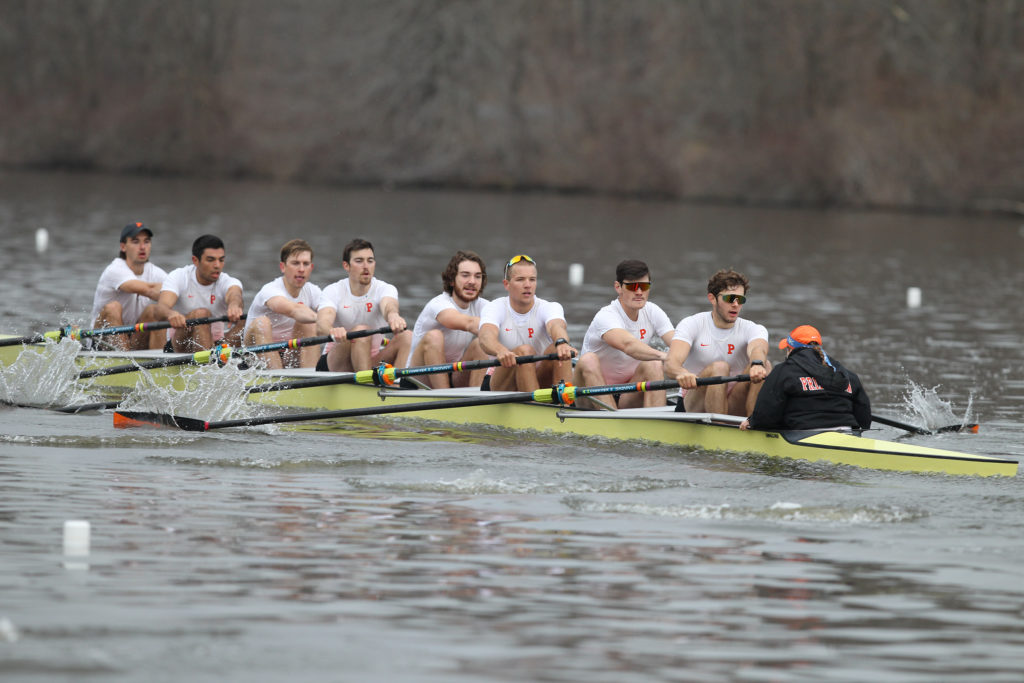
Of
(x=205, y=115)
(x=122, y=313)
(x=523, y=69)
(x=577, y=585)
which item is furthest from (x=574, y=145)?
(x=577, y=585)

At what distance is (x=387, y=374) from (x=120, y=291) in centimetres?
345

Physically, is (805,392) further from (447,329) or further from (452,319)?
(447,329)

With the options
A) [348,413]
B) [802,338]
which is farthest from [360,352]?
[802,338]

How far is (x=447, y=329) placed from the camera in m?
11.8

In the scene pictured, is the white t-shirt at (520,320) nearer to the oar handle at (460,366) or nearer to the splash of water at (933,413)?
the oar handle at (460,366)

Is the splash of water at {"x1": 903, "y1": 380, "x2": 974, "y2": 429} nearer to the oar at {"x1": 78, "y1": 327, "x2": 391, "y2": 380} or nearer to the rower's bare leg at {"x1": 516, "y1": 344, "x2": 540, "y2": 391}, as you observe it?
the rower's bare leg at {"x1": 516, "y1": 344, "x2": 540, "y2": 391}

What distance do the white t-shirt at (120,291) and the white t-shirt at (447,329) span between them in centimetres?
281

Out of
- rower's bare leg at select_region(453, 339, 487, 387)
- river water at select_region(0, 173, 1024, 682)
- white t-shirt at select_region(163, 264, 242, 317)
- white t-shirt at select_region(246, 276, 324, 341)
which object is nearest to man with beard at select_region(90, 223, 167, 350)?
white t-shirt at select_region(163, 264, 242, 317)

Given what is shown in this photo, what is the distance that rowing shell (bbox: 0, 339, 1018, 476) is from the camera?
359 inches

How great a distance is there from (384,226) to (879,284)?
11.5m

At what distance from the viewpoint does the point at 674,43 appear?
41.8 meters

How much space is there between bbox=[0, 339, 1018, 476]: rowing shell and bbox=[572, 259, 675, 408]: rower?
374 mm

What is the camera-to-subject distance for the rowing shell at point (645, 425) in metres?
9.12

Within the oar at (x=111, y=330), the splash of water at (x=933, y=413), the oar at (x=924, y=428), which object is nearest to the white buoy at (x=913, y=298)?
the splash of water at (x=933, y=413)
